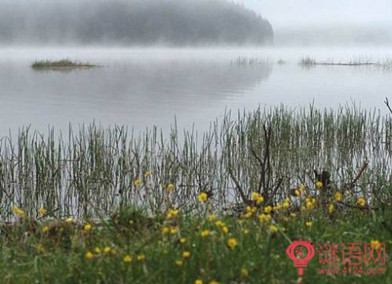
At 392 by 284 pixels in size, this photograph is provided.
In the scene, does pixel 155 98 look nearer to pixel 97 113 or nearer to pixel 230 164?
pixel 97 113

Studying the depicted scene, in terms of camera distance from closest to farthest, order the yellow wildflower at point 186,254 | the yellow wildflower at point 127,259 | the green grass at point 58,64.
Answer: the yellow wildflower at point 186,254
the yellow wildflower at point 127,259
the green grass at point 58,64

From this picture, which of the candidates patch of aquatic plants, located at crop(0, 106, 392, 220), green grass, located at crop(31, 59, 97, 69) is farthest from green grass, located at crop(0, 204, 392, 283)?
green grass, located at crop(31, 59, 97, 69)

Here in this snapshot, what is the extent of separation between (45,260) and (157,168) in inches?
233

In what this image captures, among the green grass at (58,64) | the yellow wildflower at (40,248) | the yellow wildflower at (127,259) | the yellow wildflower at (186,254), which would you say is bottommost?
the yellow wildflower at (40,248)

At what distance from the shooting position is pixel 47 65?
63.9 m
